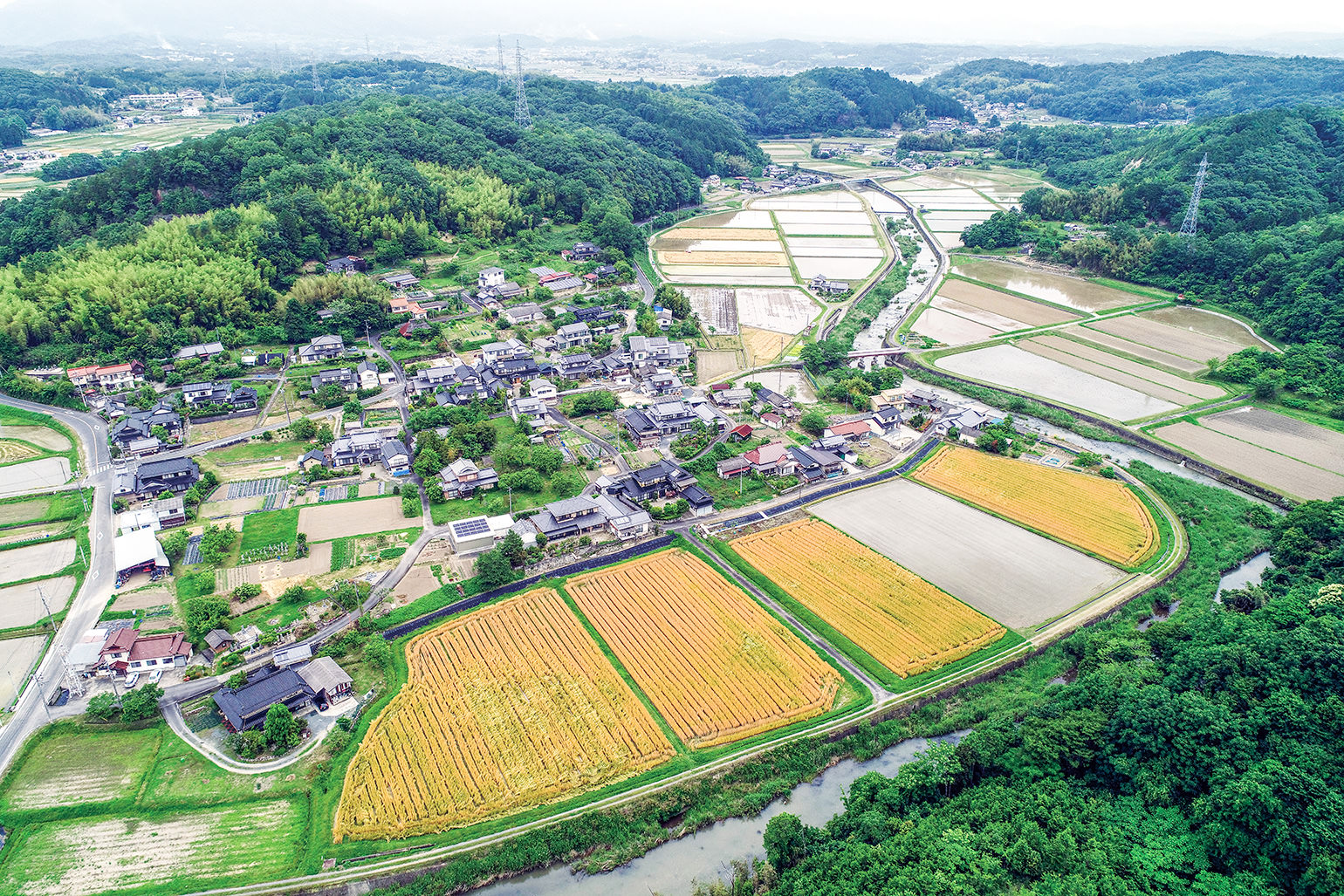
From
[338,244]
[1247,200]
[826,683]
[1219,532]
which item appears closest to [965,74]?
[1247,200]

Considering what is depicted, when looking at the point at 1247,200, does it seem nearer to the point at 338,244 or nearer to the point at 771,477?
the point at 771,477

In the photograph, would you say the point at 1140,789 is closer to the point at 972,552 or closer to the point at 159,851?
the point at 972,552

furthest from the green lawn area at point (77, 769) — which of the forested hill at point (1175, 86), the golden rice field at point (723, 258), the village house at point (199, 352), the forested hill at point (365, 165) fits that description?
the forested hill at point (1175, 86)

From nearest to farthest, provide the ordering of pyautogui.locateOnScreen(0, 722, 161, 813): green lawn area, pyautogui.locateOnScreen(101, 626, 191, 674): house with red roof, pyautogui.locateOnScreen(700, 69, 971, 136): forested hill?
pyautogui.locateOnScreen(0, 722, 161, 813): green lawn area → pyautogui.locateOnScreen(101, 626, 191, 674): house with red roof → pyautogui.locateOnScreen(700, 69, 971, 136): forested hill

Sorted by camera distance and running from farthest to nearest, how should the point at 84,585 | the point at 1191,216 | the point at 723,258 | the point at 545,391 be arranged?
the point at 723,258, the point at 1191,216, the point at 545,391, the point at 84,585

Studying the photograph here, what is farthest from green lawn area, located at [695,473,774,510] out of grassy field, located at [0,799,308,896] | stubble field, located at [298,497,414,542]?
grassy field, located at [0,799,308,896]

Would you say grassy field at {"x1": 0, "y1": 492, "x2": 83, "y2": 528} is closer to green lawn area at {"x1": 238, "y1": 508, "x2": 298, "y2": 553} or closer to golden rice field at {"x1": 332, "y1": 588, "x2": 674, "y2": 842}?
green lawn area at {"x1": 238, "y1": 508, "x2": 298, "y2": 553}

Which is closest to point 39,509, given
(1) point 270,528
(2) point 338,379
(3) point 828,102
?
(1) point 270,528
